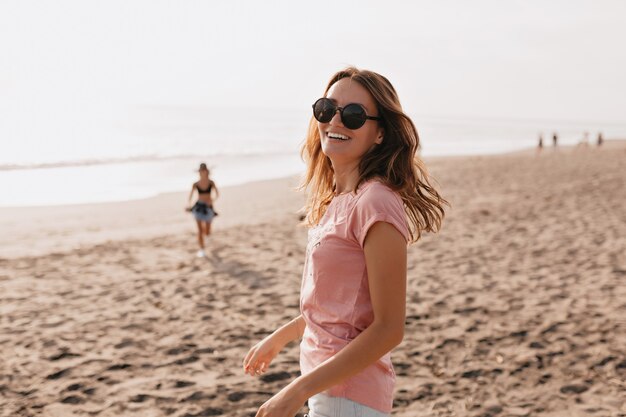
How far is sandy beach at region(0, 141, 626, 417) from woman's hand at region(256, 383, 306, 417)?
2753 millimetres

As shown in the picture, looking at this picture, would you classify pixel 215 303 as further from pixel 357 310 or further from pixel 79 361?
pixel 357 310

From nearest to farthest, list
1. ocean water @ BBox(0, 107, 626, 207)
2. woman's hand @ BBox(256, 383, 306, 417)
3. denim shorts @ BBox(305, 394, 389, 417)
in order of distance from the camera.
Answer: woman's hand @ BBox(256, 383, 306, 417)
denim shorts @ BBox(305, 394, 389, 417)
ocean water @ BBox(0, 107, 626, 207)

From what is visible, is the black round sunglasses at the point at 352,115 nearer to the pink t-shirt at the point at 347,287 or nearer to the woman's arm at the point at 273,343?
the pink t-shirt at the point at 347,287

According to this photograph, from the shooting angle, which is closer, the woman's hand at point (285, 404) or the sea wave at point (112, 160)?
the woman's hand at point (285, 404)

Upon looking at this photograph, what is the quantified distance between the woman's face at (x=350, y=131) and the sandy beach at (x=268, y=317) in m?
2.93

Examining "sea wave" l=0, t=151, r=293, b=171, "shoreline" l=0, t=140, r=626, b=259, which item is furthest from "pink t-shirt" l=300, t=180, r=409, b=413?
"sea wave" l=0, t=151, r=293, b=171

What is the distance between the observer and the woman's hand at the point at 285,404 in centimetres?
148

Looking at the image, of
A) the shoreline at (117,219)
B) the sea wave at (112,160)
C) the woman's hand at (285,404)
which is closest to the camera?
the woman's hand at (285,404)

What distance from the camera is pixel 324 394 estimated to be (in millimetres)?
1659

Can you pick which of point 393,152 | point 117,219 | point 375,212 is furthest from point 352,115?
point 117,219

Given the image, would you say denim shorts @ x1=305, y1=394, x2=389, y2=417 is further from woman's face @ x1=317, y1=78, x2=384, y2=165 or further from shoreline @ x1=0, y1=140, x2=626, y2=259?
shoreline @ x1=0, y1=140, x2=626, y2=259

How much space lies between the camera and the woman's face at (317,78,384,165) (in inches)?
68.0

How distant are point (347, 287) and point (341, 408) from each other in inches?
14.8

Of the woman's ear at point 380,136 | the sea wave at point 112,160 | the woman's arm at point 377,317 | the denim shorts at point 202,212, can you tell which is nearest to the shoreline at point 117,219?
the denim shorts at point 202,212
